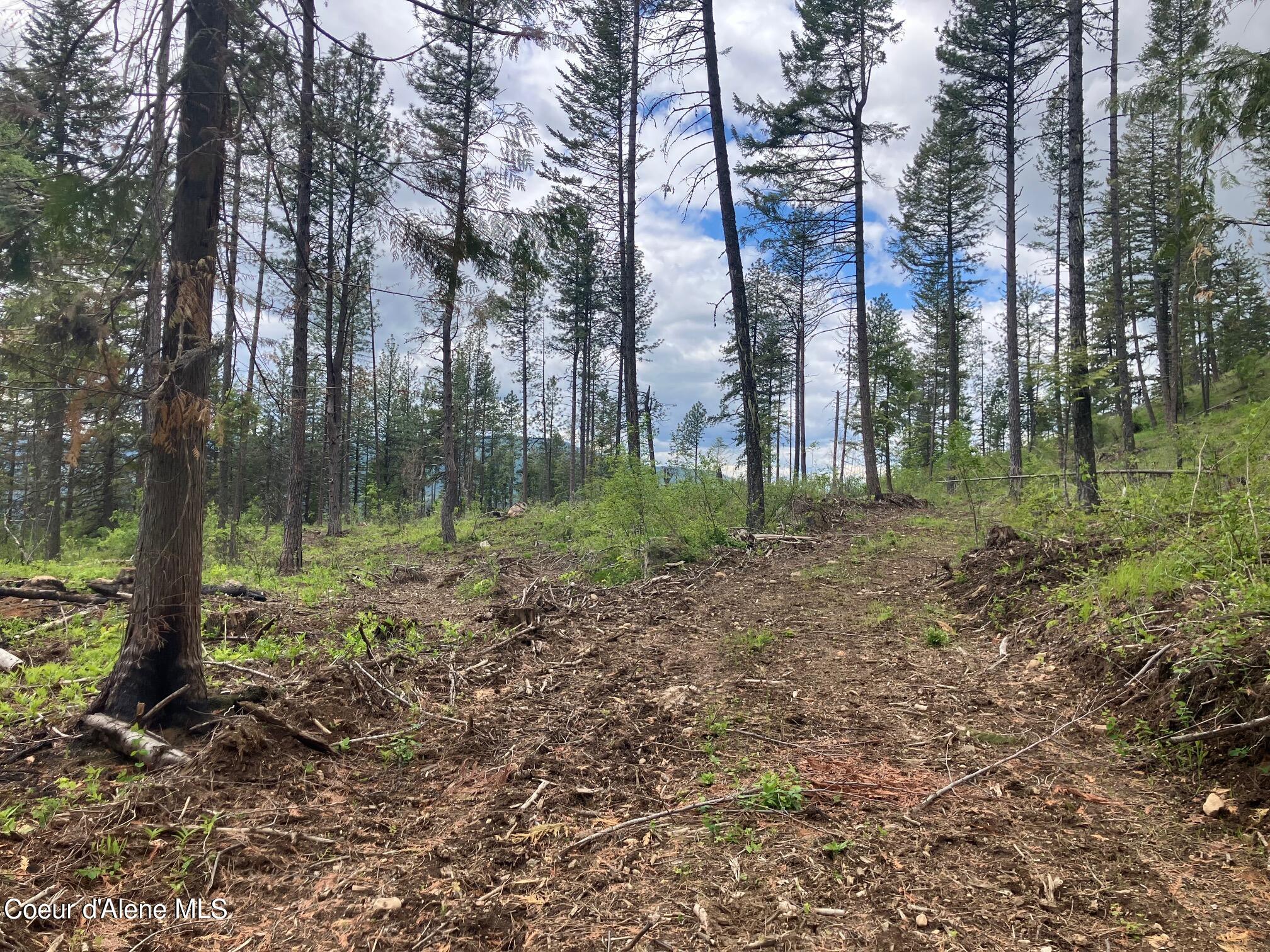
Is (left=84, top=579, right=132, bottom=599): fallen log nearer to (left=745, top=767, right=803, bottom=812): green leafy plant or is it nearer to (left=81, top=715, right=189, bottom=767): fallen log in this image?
(left=81, top=715, right=189, bottom=767): fallen log

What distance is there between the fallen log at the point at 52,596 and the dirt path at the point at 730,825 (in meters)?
3.04

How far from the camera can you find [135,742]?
298cm

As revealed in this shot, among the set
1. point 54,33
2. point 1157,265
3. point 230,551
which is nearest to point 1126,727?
point 54,33

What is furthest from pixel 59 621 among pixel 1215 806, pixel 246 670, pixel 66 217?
pixel 1215 806

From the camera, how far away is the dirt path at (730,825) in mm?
1987

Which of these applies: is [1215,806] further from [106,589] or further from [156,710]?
[106,589]

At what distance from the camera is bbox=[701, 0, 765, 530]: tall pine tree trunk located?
10445 millimetres

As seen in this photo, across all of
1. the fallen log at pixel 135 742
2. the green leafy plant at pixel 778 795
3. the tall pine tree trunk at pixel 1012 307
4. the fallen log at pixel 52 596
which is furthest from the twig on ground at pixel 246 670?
the tall pine tree trunk at pixel 1012 307

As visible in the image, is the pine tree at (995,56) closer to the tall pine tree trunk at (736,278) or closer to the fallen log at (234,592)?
the tall pine tree trunk at (736,278)

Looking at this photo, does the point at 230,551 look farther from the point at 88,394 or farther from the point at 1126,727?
the point at 1126,727

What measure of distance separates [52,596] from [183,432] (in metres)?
3.54

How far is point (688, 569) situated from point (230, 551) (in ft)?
30.0

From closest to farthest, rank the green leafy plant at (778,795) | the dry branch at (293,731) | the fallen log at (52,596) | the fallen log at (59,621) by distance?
the green leafy plant at (778,795) → the dry branch at (293,731) → the fallen log at (52,596) → the fallen log at (59,621)

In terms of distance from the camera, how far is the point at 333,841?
2.55 metres
